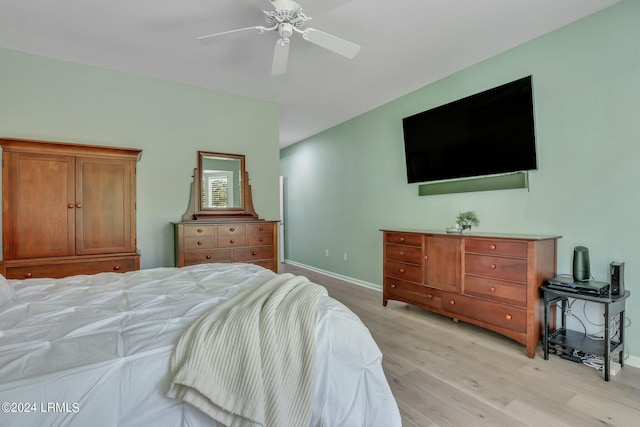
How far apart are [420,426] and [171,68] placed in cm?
379

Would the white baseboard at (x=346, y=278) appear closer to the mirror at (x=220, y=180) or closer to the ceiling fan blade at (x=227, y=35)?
the mirror at (x=220, y=180)

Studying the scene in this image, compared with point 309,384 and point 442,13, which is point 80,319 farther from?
point 442,13

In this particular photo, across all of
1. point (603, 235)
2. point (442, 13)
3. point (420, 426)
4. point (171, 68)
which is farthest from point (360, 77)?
point (420, 426)

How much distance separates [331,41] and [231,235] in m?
2.22

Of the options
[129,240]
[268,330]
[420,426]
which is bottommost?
[420,426]

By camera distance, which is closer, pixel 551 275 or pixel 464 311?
pixel 551 275

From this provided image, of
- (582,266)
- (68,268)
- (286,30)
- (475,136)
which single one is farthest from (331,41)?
(68,268)

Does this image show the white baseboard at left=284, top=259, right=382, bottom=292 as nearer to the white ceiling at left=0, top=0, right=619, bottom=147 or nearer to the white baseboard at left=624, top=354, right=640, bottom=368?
the white baseboard at left=624, top=354, right=640, bottom=368

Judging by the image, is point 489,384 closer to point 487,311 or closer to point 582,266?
point 487,311

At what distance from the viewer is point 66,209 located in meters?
2.76

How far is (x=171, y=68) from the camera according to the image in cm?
323

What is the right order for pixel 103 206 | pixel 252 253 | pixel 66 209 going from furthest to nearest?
pixel 252 253, pixel 103 206, pixel 66 209

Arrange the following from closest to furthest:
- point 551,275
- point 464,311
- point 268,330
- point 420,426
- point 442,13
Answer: point 268,330
point 420,426
point 442,13
point 551,275
point 464,311

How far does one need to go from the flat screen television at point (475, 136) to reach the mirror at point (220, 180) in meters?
2.19
